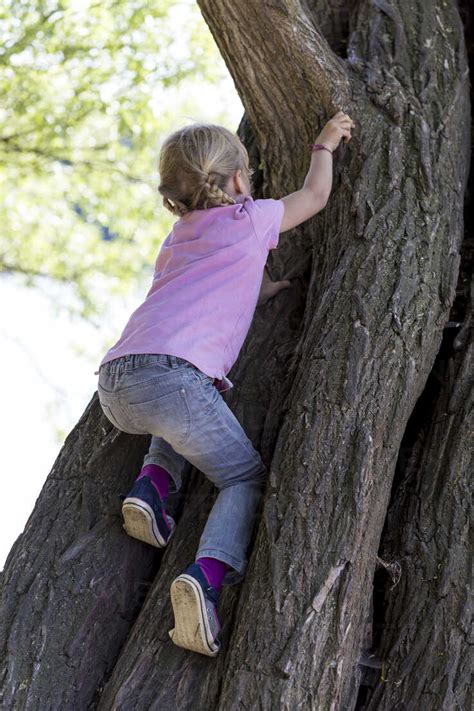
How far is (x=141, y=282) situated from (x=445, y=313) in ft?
25.4

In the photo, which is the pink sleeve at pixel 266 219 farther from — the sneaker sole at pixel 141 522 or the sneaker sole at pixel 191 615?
the sneaker sole at pixel 191 615

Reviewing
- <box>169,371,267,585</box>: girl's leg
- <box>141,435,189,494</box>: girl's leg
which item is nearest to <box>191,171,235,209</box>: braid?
<box>169,371,267,585</box>: girl's leg

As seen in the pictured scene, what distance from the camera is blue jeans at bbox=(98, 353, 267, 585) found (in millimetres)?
2771

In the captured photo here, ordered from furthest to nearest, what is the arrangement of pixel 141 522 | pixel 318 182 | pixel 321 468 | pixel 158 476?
pixel 318 182 < pixel 158 476 < pixel 141 522 < pixel 321 468

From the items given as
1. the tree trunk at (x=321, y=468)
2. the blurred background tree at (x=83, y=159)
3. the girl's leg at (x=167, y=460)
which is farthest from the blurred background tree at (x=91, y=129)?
the girl's leg at (x=167, y=460)

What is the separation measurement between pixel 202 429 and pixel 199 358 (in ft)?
0.77

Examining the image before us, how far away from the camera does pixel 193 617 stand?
2.59 metres

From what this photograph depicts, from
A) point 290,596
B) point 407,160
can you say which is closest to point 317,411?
point 290,596

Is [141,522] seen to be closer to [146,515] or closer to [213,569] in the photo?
[146,515]

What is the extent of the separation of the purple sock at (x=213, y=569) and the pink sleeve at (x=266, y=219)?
107cm

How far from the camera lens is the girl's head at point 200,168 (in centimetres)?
302

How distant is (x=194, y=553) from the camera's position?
9.51 ft

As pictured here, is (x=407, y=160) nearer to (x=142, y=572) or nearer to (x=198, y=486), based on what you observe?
(x=198, y=486)

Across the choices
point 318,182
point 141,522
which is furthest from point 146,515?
point 318,182
